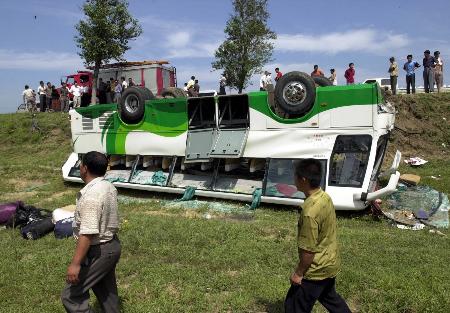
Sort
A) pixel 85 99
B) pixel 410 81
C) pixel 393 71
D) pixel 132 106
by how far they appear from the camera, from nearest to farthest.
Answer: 1. pixel 132 106
2. pixel 393 71
3. pixel 410 81
4. pixel 85 99

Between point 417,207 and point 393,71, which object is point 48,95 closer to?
point 393,71

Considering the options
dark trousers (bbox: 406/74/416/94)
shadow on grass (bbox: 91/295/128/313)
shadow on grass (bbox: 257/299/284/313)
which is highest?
dark trousers (bbox: 406/74/416/94)

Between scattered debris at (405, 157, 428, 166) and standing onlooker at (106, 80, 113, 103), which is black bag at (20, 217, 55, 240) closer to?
scattered debris at (405, 157, 428, 166)

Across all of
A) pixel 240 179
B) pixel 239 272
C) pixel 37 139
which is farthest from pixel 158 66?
pixel 239 272

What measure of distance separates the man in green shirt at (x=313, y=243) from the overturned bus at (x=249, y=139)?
4475 millimetres

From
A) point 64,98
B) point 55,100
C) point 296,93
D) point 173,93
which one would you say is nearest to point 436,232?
point 296,93

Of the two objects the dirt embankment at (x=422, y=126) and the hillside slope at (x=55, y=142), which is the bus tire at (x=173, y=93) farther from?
the dirt embankment at (x=422, y=126)

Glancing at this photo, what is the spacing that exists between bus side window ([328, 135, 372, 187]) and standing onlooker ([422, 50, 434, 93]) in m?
10.2

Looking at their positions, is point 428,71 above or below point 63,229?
above

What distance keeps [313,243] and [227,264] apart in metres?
2.58

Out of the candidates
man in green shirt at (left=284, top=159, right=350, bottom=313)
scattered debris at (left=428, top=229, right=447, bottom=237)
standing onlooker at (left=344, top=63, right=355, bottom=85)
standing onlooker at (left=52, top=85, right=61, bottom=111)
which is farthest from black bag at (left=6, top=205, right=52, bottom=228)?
standing onlooker at (left=52, top=85, right=61, bottom=111)

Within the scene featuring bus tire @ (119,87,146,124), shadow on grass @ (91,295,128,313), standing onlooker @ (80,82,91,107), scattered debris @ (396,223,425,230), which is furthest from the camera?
standing onlooker @ (80,82,91,107)

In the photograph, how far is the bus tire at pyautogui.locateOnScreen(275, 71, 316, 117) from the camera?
805 cm

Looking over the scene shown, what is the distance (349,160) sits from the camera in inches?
311
